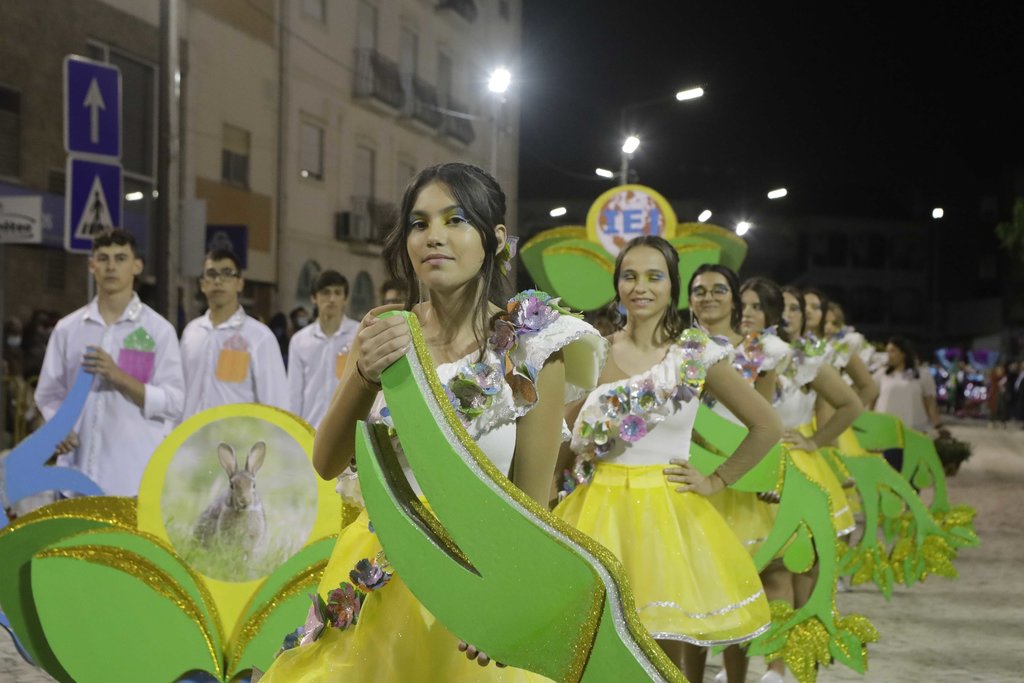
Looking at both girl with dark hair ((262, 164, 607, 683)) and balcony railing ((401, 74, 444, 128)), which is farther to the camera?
balcony railing ((401, 74, 444, 128))

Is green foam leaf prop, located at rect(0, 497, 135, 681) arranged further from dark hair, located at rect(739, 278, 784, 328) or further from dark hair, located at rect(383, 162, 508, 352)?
dark hair, located at rect(739, 278, 784, 328)

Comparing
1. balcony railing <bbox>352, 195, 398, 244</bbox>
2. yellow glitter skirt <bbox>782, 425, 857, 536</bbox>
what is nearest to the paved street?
yellow glitter skirt <bbox>782, 425, 857, 536</bbox>

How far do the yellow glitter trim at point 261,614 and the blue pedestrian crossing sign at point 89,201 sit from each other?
6423 mm

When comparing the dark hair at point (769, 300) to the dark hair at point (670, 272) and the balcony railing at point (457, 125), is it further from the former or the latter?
the balcony railing at point (457, 125)

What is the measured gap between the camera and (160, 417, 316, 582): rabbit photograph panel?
470cm

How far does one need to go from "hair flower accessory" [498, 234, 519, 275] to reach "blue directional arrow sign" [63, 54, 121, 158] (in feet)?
25.5

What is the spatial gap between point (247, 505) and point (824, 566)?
2.79 m

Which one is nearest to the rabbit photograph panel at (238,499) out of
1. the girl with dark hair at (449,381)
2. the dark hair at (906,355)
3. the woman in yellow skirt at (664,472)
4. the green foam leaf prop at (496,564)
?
the woman in yellow skirt at (664,472)

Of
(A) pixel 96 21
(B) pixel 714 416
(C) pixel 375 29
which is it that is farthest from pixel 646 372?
(C) pixel 375 29

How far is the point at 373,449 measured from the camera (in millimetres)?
2619

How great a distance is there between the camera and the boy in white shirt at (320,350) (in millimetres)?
9492

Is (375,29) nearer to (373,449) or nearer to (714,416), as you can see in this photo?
(714,416)

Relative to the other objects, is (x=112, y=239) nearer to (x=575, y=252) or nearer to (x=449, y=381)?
(x=575, y=252)

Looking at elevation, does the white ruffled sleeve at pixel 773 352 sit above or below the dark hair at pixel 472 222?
below
